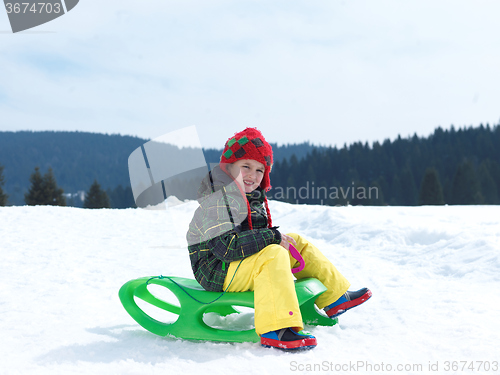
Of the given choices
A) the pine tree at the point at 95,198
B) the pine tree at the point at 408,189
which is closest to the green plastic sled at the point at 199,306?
the pine tree at the point at 95,198

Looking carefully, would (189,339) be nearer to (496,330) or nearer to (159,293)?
(159,293)

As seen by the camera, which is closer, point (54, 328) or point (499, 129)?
point (54, 328)

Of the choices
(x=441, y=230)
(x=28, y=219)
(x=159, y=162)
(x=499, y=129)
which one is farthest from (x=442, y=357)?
(x=499, y=129)

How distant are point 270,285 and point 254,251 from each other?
0.23m

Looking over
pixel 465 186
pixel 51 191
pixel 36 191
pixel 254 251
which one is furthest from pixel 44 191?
pixel 465 186

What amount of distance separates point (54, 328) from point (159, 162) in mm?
1435

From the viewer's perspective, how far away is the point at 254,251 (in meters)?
2.37

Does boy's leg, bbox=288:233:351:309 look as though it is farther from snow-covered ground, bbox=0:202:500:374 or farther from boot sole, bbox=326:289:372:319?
snow-covered ground, bbox=0:202:500:374

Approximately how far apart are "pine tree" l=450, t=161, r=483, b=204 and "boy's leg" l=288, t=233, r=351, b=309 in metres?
45.7

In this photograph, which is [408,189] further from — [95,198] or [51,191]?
[51,191]

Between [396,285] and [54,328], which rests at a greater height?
[54,328]

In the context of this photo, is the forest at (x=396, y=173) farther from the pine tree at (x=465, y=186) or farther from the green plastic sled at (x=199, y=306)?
the green plastic sled at (x=199, y=306)

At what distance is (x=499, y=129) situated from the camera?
6047 centimetres

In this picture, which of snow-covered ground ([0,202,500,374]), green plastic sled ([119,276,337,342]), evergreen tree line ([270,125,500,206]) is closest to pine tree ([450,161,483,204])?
evergreen tree line ([270,125,500,206])
